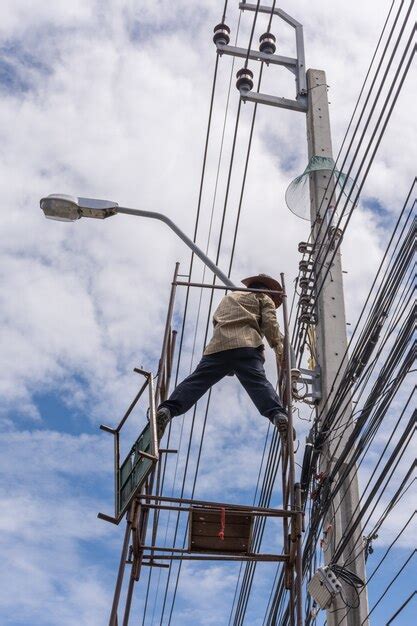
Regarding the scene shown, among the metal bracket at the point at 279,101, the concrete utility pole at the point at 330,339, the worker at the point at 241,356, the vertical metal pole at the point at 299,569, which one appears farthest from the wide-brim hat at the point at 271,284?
the metal bracket at the point at 279,101

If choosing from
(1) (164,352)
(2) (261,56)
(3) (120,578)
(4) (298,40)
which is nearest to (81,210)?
(1) (164,352)

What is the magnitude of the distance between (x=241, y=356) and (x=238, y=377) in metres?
0.16

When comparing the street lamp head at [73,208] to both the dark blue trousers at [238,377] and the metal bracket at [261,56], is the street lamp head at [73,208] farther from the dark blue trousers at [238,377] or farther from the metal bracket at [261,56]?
the metal bracket at [261,56]

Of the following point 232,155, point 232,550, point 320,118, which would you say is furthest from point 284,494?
point 320,118

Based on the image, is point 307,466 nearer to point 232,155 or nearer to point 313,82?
point 232,155

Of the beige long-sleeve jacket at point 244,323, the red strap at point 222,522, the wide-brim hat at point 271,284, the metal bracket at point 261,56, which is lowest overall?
the red strap at point 222,522

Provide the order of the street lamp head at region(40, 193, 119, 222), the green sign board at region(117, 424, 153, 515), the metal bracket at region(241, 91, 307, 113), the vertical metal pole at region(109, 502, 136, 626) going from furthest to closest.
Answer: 1. the metal bracket at region(241, 91, 307, 113)
2. the street lamp head at region(40, 193, 119, 222)
3. the green sign board at region(117, 424, 153, 515)
4. the vertical metal pole at region(109, 502, 136, 626)

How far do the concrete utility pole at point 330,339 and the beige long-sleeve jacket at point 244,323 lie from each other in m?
1.37

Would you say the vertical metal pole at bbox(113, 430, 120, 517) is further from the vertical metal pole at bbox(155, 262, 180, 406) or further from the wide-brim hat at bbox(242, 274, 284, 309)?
the wide-brim hat at bbox(242, 274, 284, 309)

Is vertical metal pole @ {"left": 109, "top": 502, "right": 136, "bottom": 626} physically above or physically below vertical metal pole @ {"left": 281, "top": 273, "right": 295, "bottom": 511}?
below

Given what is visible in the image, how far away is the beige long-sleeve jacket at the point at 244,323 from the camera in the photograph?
20.9 ft

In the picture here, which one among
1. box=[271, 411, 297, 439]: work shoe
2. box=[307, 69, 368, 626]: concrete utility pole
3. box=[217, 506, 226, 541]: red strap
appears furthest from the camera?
box=[307, 69, 368, 626]: concrete utility pole

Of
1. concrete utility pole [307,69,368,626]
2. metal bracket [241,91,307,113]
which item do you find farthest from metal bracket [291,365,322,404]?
metal bracket [241,91,307,113]

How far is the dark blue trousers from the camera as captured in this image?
5922 mm
